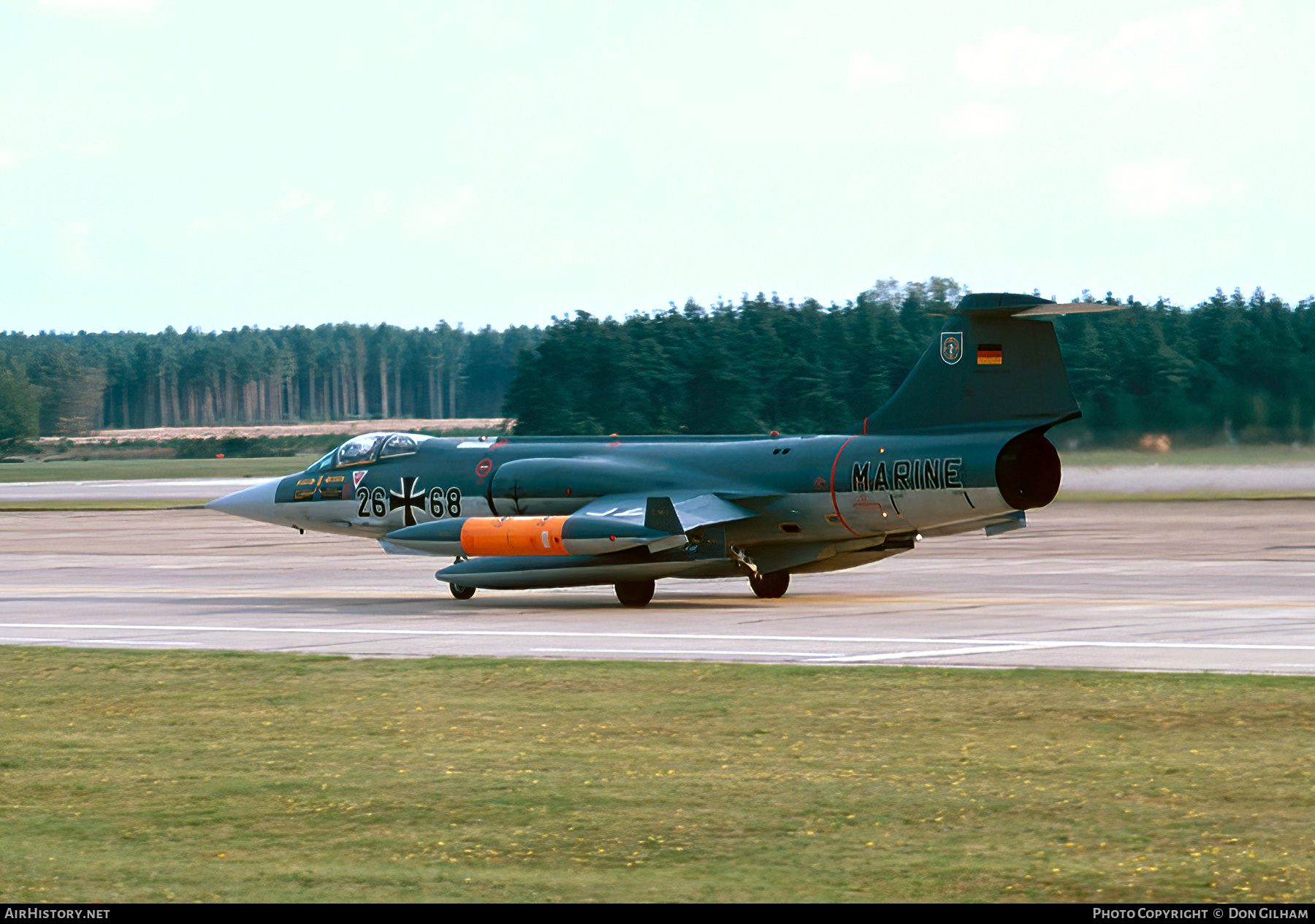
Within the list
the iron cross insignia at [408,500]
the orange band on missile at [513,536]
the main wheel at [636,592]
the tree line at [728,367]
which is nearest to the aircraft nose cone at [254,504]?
the iron cross insignia at [408,500]

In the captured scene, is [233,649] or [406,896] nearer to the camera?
[406,896]

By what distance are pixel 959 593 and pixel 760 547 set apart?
11.2 ft

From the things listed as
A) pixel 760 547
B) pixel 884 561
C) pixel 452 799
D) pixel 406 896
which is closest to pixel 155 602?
pixel 760 547

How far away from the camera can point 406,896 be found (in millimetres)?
7430

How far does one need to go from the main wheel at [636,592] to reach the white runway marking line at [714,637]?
4462mm

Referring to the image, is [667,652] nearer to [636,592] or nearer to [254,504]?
[636,592]

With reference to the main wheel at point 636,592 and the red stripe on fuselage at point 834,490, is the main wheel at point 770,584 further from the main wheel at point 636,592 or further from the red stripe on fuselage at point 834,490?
the red stripe on fuselage at point 834,490

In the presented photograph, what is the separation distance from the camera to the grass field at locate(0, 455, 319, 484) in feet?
345

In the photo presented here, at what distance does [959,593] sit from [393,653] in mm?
11333

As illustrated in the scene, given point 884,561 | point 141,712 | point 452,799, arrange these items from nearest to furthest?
point 452,799
point 141,712
point 884,561

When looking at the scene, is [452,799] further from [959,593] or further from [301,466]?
[301,466]

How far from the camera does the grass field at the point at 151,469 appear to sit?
345ft
